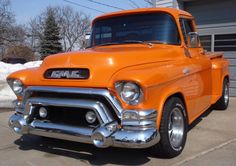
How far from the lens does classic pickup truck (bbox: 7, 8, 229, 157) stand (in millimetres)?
3896

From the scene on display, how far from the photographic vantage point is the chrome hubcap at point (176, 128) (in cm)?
454

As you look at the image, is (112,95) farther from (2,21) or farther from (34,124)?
(2,21)

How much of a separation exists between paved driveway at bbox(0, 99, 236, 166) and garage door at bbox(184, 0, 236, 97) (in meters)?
4.60

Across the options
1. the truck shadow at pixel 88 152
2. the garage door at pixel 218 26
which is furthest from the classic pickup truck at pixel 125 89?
the garage door at pixel 218 26

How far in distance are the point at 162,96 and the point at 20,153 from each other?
2135 millimetres

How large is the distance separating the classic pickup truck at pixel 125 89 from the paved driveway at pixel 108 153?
0.25 meters

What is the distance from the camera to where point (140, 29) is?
17.6ft

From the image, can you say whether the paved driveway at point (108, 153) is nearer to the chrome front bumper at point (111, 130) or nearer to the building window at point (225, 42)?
the chrome front bumper at point (111, 130)

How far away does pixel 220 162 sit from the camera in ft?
14.2

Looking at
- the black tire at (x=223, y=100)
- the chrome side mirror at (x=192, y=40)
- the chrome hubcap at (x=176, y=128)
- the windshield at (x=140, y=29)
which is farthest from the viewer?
the black tire at (x=223, y=100)

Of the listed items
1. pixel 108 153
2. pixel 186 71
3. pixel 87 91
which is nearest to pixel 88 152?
pixel 108 153

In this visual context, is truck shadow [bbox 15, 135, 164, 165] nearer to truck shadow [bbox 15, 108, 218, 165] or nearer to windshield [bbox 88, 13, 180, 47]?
truck shadow [bbox 15, 108, 218, 165]

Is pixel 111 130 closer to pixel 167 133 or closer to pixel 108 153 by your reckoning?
pixel 167 133

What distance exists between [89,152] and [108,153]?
0.86 feet
